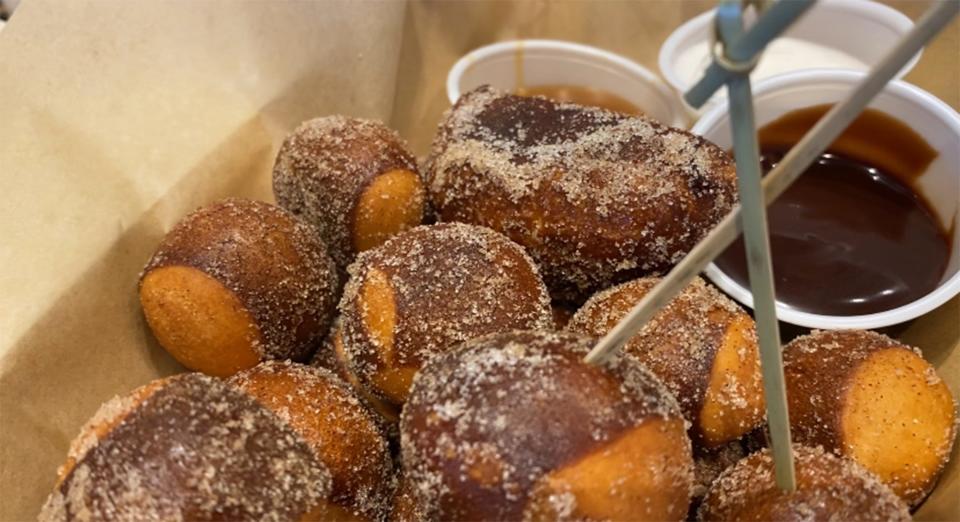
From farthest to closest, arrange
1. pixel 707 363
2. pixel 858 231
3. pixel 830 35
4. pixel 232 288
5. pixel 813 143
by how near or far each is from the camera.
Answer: pixel 830 35
pixel 858 231
pixel 232 288
pixel 707 363
pixel 813 143

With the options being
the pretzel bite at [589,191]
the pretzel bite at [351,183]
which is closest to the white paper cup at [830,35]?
the pretzel bite at [589,191]

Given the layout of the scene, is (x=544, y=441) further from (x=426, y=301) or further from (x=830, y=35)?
(x=830, y=35)

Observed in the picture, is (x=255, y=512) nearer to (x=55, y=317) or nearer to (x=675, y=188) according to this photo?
(x=55, y=317)

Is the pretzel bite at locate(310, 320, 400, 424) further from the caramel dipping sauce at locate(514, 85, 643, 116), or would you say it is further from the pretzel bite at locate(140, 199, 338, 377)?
the caramel dipping sauce at locate(514, 85, 643, 116)

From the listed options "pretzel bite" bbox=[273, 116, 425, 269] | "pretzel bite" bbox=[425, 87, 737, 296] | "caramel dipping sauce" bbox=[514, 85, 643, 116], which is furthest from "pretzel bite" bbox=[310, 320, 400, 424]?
"caramel dipping sauce" bbox=[514, 85, 643, 116]

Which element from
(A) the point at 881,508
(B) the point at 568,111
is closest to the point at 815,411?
(A) the point at 881,508

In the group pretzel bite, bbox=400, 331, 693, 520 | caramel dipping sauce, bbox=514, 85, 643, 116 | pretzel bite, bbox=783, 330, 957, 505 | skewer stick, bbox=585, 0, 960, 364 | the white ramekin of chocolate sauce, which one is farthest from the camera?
caramel dipping sauce, bbox=514, 85, 643, 116

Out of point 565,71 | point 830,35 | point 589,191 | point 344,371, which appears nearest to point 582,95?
point 565,71
